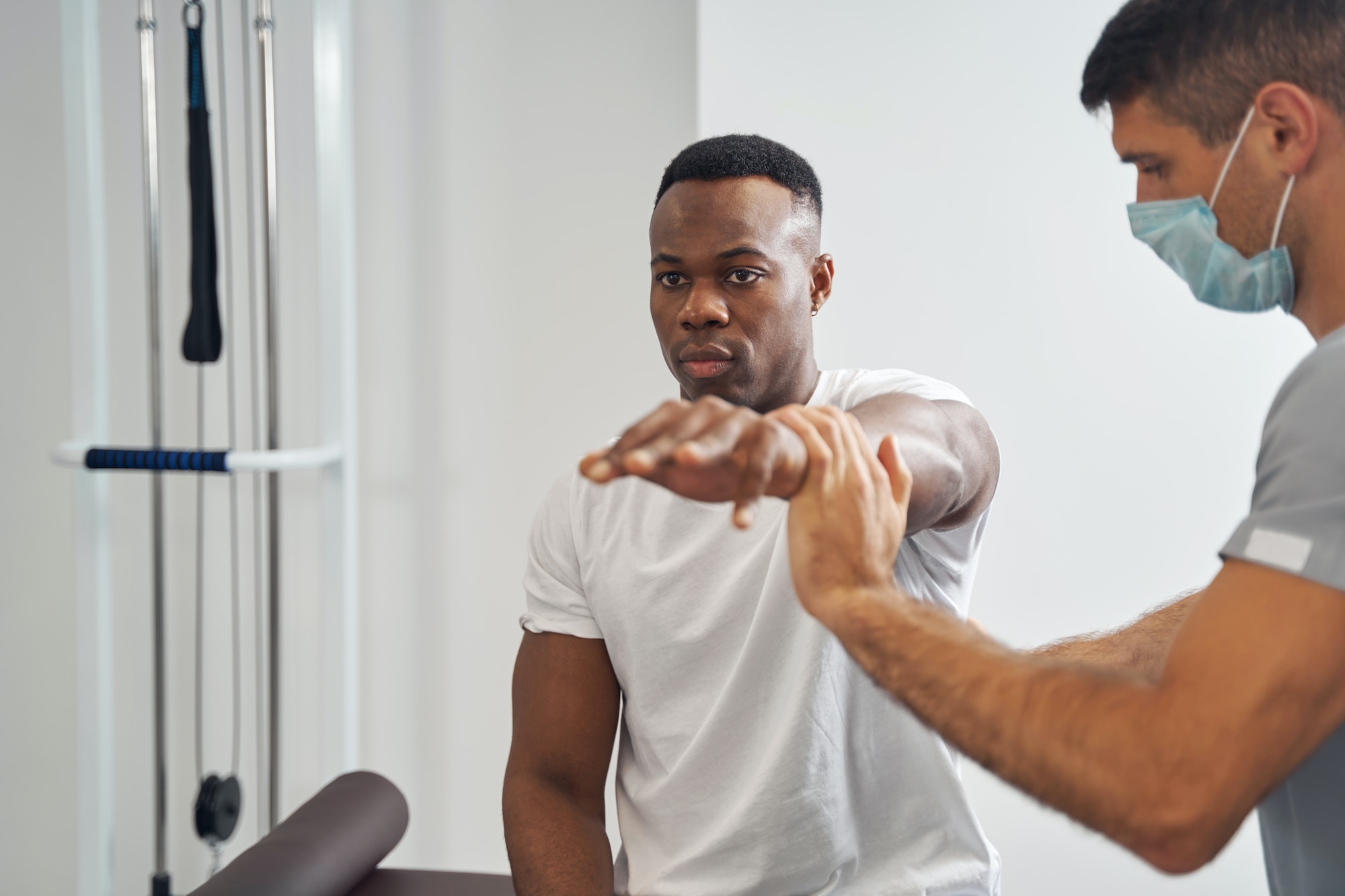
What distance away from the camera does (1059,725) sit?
66 cm

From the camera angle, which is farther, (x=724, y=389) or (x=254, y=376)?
(x=254, y=376)

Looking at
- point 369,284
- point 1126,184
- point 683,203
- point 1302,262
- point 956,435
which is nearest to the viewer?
point 1302,262

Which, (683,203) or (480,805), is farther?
(480,805)

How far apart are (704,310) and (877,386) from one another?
243mm

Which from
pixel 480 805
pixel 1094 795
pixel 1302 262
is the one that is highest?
pixel 1302 262

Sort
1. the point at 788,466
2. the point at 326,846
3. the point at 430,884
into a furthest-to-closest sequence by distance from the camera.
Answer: the point at 430,884 → the point at 326,846 → the point at 788,466

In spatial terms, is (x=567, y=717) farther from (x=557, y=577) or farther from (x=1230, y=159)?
(x=1230, y=159)

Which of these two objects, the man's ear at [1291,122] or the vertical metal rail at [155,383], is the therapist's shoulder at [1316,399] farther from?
the vertical metal rail at [155,383]

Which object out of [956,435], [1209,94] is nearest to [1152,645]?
[956,435]

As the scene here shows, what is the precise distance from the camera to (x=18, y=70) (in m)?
2.33

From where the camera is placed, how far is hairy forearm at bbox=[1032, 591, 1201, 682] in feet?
3.97

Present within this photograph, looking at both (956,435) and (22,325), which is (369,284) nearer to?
(22,325)

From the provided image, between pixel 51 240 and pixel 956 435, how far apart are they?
2171mm

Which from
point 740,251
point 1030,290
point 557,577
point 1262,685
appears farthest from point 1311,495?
point 1030,290
